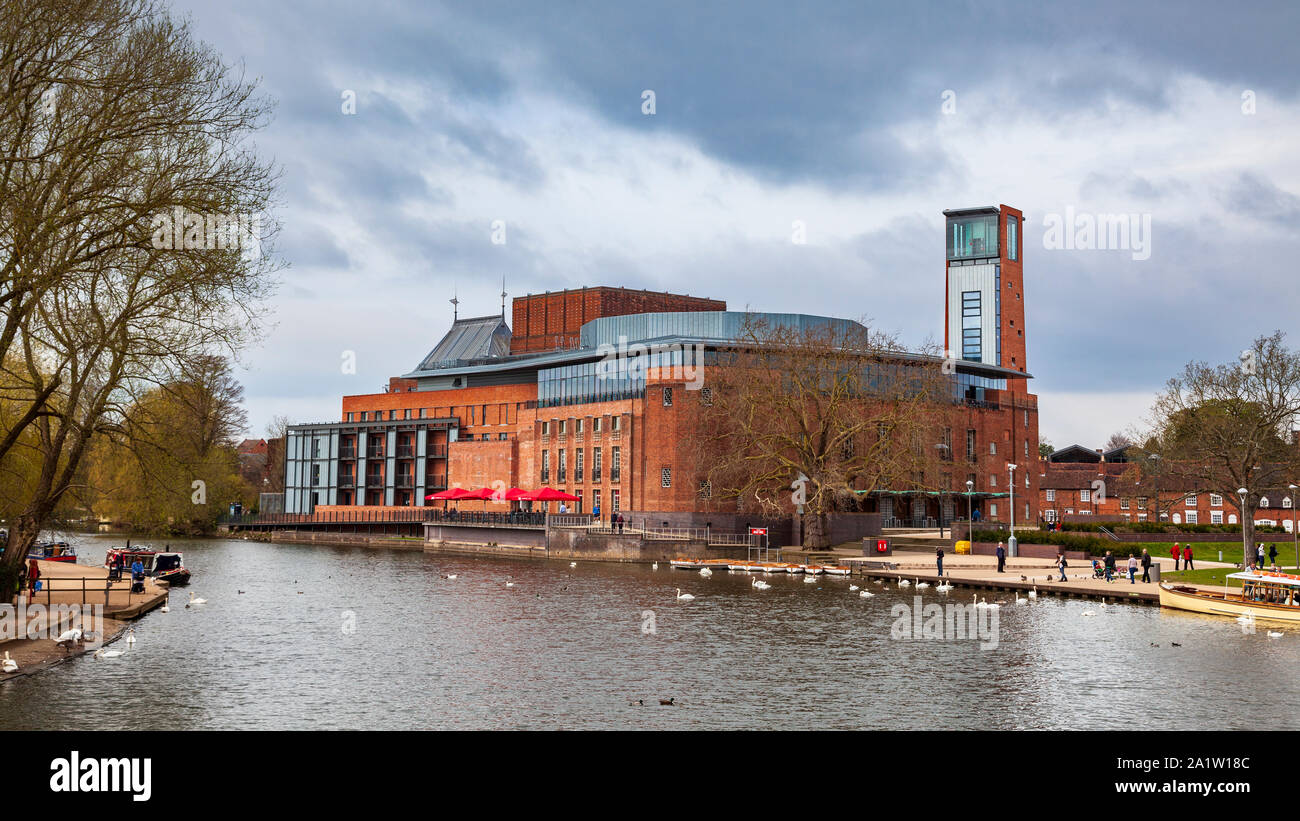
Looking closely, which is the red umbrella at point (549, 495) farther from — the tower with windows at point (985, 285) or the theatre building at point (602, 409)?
the tower with windows at point (985, 285)

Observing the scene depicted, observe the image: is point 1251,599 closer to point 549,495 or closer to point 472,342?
point 549,495

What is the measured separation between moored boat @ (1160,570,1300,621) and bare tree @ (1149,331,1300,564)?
18.4 metres

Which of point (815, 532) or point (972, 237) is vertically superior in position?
Answer: point (972, 237)

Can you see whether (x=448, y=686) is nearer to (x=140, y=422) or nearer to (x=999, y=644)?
(x=140, y=422)

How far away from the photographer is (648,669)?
31.3 metres

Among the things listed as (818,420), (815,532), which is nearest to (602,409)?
(818,420)

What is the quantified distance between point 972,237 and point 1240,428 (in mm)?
89766

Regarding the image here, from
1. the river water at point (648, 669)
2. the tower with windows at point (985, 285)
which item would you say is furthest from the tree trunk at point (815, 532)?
the tower with windows at point (985, 285)

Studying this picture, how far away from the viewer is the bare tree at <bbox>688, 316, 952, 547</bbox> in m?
72.6

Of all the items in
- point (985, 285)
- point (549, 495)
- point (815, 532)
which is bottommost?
point (815, 532)

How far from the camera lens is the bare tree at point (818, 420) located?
238 ft

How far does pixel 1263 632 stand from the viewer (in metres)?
39.3
